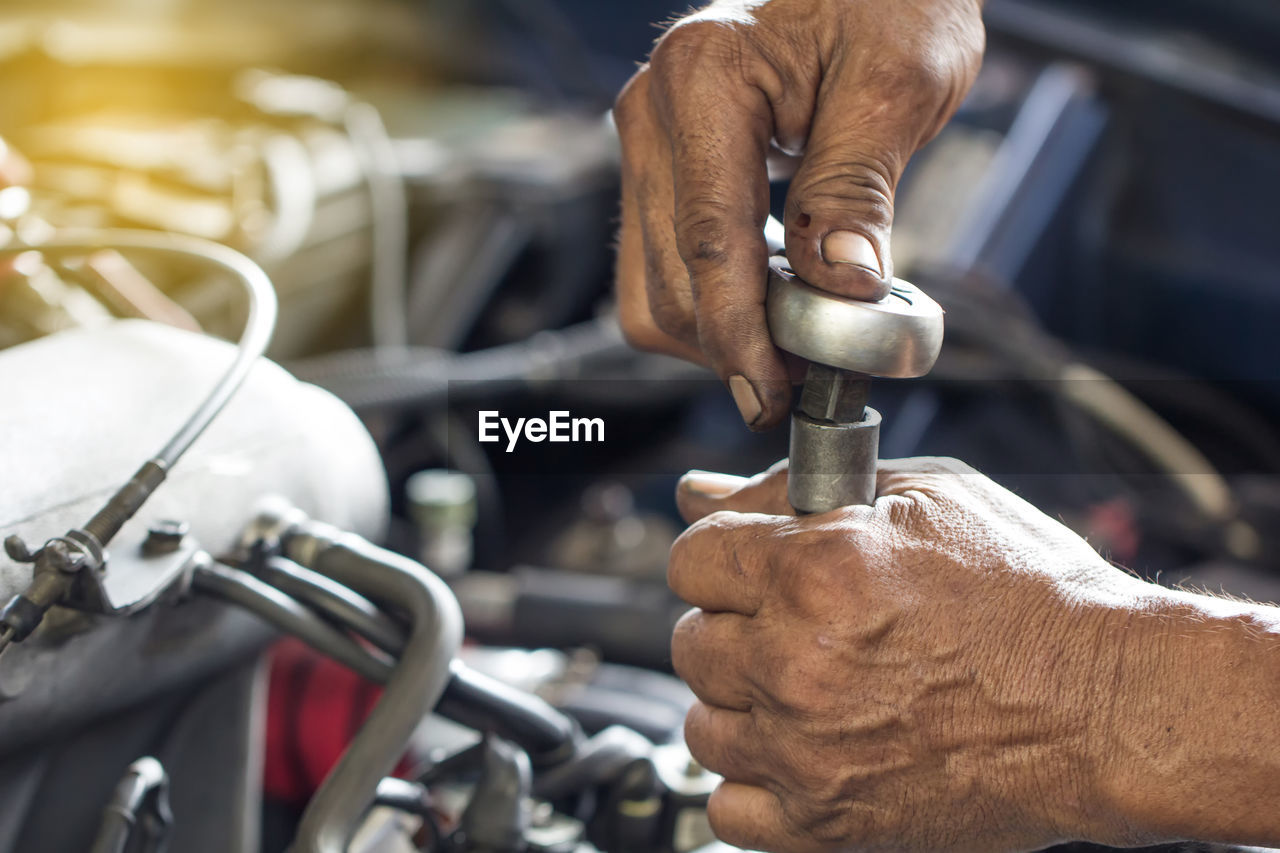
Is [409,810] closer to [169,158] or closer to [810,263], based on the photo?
[810,263]

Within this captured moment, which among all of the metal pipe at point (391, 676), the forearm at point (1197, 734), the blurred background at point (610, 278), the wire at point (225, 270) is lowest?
the blurred background at point (610, 278)

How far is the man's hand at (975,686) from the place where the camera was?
0.47 m

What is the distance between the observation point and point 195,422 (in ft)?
1.77

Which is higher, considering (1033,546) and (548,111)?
(1033,546)

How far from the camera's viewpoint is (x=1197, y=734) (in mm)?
468

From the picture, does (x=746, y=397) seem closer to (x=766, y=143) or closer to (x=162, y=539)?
(x=766, y=143)

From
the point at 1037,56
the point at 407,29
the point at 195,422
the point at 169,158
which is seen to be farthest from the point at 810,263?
the point at 407,29

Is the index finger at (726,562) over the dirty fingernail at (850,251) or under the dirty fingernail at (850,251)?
under

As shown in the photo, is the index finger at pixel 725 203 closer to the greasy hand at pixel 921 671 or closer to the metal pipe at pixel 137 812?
the greasy hand at pixel 921 671

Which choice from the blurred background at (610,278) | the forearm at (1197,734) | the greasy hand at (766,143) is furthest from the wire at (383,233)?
the forearm at (1197,734)

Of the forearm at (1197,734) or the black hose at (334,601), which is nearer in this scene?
the forearm at (1197,734)

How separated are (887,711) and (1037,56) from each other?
138cm

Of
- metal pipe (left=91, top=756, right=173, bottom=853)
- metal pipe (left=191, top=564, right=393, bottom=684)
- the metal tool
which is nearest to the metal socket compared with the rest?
the metal tool

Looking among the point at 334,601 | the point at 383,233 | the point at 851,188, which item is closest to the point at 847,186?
the point at 851,188
